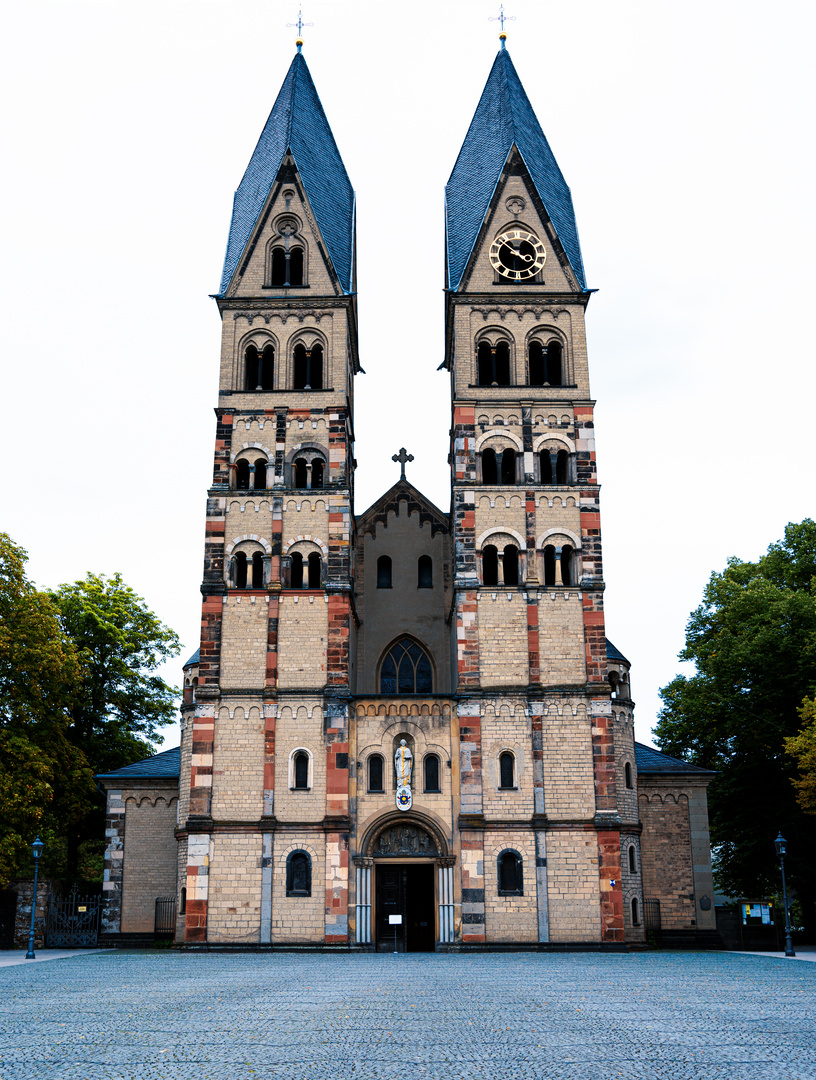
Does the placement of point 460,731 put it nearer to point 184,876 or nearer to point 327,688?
point 327,688

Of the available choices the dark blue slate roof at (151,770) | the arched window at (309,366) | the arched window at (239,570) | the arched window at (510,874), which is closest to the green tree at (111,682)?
the dark blue slate roof at (151,770)

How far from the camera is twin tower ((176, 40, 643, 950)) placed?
34375mm

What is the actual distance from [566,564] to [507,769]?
7251 mm

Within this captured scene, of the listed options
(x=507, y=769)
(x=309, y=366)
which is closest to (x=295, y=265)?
(x=309, y=366)

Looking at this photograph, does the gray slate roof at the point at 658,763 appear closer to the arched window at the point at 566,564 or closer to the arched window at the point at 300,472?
the arched window at the point at 566,564

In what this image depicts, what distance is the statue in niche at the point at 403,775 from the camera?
3503 centimetres

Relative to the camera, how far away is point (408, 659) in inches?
1602

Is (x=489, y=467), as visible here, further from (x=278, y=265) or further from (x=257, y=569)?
(x=278, y=265)

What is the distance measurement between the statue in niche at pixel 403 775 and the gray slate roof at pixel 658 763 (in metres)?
8.97

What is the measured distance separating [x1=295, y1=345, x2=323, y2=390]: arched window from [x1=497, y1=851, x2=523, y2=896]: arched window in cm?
1744

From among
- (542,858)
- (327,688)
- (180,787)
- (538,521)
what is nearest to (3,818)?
(180,787)

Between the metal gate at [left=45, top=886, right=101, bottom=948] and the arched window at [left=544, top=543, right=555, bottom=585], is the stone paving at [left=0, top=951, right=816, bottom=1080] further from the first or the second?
the arched window at [left=544, top=543, right=555, bottom=585]

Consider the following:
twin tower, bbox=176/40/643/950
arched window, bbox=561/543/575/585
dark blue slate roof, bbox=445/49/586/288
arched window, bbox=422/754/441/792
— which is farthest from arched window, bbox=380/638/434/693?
dark blue slate roof, bbox=445/49/586/288

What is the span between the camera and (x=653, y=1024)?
13.6 metres
